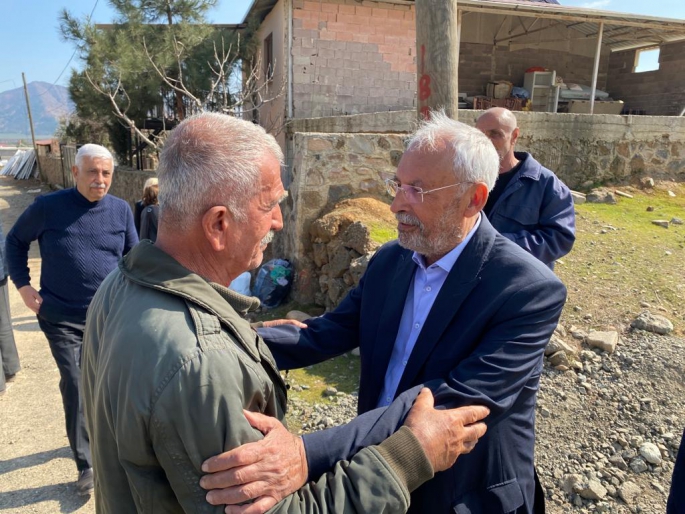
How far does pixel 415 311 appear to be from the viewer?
5.97 feet

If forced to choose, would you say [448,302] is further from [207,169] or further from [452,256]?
[207,169]

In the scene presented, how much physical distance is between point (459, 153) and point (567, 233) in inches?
68.7

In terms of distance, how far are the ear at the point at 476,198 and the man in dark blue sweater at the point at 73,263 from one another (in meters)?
2.62

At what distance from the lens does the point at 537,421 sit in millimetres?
→ 3477

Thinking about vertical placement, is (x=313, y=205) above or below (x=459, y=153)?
below

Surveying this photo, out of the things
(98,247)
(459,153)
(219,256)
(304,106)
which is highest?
(304,106)

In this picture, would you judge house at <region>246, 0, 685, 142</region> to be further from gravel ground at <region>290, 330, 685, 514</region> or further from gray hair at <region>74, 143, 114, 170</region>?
gravel ground at <region>290, 330, 685, 514</region>

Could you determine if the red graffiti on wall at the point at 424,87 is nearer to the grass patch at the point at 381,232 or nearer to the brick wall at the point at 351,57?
the grass patch at the point at 381,232

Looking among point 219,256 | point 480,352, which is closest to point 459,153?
point 480,352

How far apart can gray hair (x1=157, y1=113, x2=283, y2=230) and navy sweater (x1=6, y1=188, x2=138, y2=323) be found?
2.48 metres

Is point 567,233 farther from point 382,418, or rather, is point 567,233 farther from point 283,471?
point 283,471

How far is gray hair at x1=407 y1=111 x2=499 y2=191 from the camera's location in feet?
5.81

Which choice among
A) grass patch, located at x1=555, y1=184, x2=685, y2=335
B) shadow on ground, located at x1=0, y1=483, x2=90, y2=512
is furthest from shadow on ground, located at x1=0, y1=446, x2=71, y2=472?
grass patch, located at x1=555, y1=184, x2=685, y2=335

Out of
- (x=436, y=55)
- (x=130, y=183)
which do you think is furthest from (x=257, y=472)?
(x=130, y=183)
